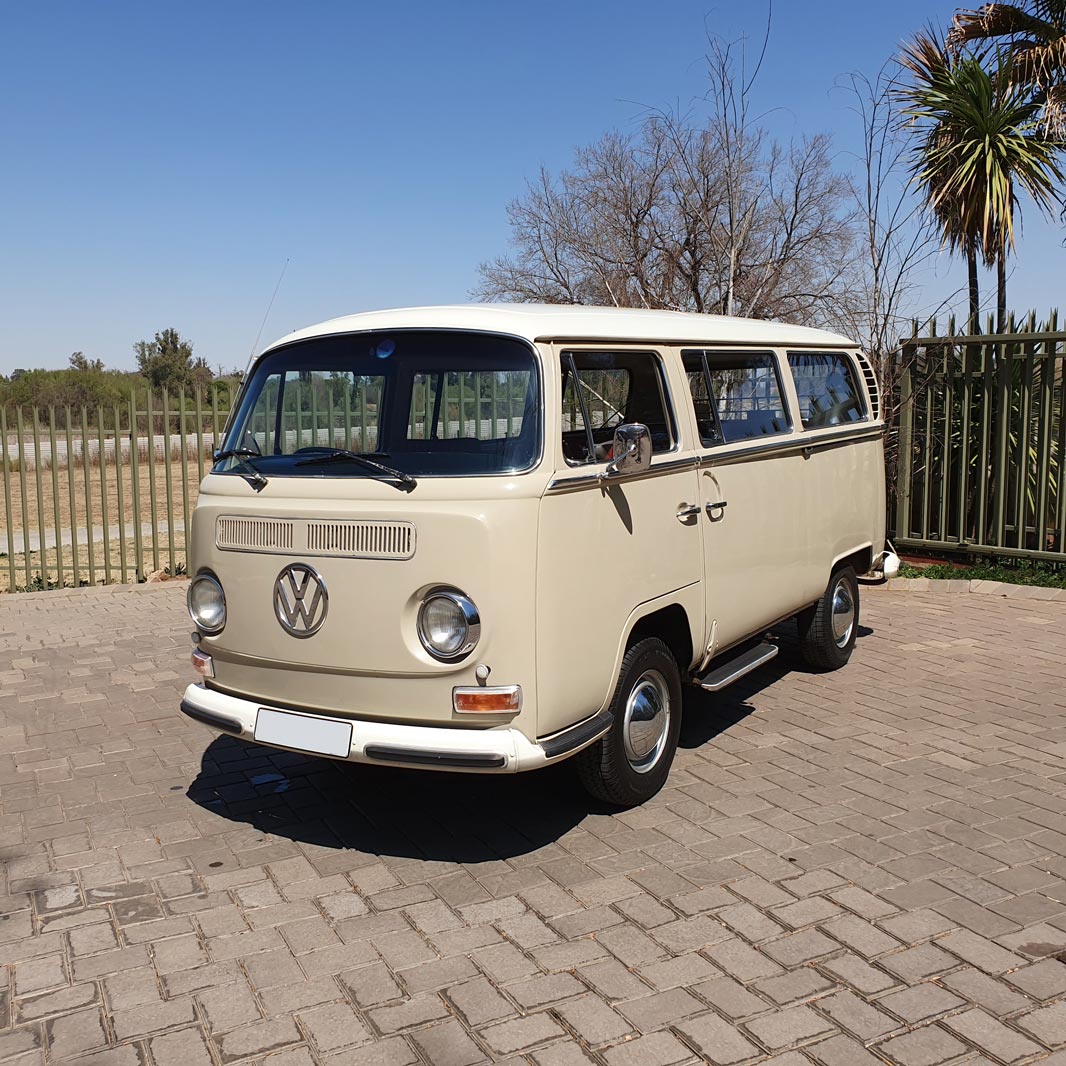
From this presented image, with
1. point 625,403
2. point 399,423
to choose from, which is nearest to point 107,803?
point 399,423

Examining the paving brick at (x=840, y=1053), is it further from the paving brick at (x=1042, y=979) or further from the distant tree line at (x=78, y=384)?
the distant tree line at (x=78, y=384)

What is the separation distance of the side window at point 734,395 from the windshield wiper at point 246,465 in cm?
211

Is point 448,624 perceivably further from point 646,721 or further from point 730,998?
point 730,998

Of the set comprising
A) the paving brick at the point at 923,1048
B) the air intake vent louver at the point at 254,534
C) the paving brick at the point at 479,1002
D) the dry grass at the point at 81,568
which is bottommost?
the paving brick at the point at 923,1048

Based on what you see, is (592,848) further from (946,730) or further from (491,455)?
(946,730)

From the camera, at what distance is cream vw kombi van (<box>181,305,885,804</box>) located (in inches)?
155

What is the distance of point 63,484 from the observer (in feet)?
64.4

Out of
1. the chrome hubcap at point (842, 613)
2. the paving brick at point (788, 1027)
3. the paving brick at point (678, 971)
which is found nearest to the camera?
the paving brick at point (788, 1027)

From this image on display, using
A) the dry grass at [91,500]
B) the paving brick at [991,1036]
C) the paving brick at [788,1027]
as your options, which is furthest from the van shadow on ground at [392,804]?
the dry grass at [91,500]

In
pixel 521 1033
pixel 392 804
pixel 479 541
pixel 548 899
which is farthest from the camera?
pixel 392 804

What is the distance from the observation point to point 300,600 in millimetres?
4184

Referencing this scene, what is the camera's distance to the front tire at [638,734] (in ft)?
14.9

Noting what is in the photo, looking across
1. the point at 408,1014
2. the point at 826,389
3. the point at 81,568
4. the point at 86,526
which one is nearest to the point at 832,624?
the point at 826,389

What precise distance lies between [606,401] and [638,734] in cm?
152
